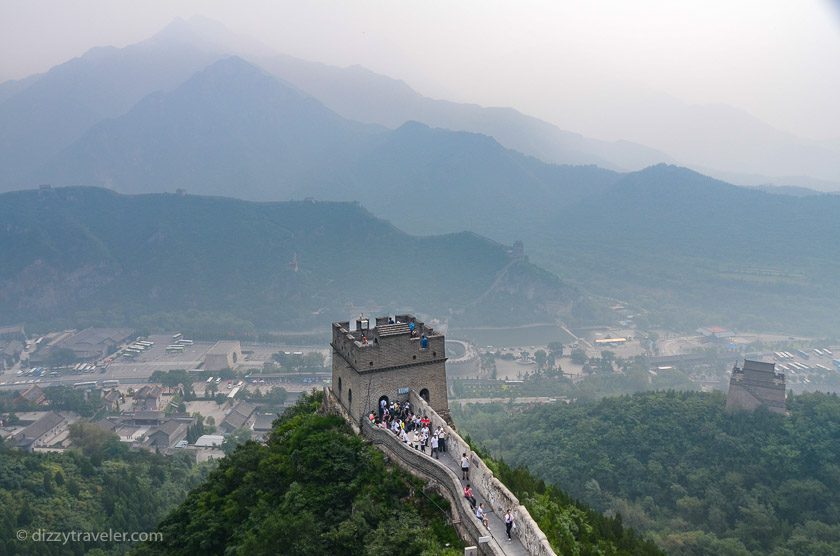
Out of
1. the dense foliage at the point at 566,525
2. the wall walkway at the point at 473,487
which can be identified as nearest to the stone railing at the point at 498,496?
the wall walkway at the point at 473,487

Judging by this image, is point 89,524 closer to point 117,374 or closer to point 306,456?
point 306,456

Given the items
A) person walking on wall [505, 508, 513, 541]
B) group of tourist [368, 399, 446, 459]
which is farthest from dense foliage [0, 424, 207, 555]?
person walking on wall [505, 508, 513, 541]

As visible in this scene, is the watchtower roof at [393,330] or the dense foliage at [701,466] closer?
the watchtower roof at [393,330]

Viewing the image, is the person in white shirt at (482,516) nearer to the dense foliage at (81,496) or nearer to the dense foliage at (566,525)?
the dense foliage at (566,525)

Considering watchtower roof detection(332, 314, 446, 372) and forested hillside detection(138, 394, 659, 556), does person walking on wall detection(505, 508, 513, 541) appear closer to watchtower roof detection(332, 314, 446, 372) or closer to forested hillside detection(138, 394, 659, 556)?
forested hillside detection(138, 394, 659, 556)

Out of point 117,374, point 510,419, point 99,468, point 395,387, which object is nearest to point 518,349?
point 510,419
